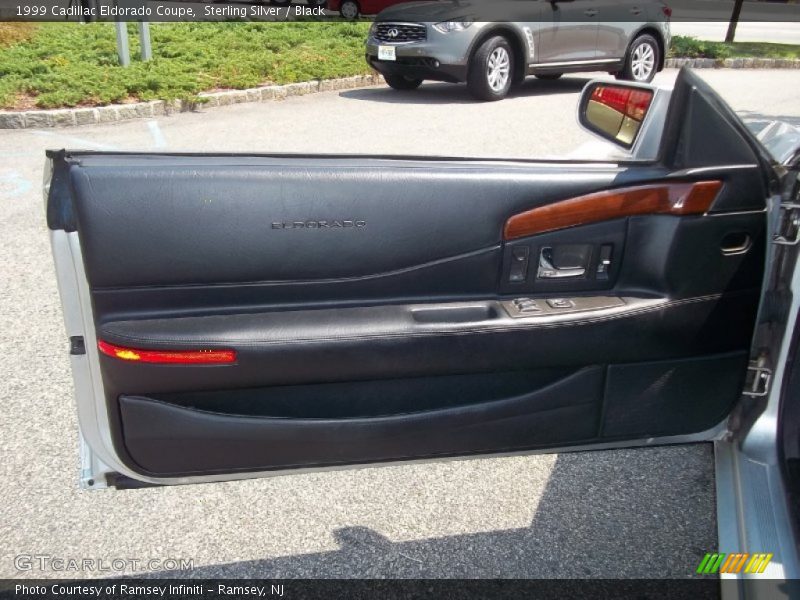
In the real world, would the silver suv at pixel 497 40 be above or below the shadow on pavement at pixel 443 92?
above

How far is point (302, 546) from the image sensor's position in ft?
8.84

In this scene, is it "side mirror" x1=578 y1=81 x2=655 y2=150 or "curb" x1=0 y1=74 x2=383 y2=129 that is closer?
"side mirror" x1=578 y1=81 x2=655 y2=150

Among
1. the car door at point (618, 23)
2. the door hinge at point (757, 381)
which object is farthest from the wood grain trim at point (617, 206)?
the car door at point (618, 23)

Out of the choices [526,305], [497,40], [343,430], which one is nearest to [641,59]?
[497,40]

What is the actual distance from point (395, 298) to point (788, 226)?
102cm

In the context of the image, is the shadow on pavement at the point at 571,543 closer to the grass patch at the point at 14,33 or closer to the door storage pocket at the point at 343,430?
the door storage pocket at the point at 343,430

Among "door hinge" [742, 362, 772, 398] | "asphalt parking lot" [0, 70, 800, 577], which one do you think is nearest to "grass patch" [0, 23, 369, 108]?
"asphalt parking lot" [0, 70, 800, 577]

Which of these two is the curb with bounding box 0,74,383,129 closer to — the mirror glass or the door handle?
the mirror glass

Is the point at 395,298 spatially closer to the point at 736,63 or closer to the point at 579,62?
the point at 579,62

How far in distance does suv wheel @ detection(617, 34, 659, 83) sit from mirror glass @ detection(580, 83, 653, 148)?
1078 cm

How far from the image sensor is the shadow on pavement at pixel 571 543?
2588mm

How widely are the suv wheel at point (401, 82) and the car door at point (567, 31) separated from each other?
1.89 meters

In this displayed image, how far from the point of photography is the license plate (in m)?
11.0

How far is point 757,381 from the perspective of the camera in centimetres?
213
